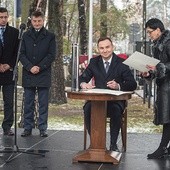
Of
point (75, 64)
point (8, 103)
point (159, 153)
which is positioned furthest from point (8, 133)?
point (159, 153)

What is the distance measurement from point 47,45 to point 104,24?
1859cm

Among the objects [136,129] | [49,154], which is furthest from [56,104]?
[49,154]

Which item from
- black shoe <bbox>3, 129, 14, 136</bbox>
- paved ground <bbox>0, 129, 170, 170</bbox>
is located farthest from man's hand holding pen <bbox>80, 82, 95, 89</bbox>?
black shoe <bbox>3, 129, 14, 136</bbox>

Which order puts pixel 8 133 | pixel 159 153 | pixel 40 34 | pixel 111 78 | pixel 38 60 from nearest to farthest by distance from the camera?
pixel 159 153 → pixel 111 78 → pixel 38 60 → pixel 40 34 → pixel 8 133

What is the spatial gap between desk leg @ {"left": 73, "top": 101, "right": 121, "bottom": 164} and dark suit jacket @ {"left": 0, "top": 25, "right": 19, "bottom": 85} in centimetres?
215

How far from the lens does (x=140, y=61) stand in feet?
19.4

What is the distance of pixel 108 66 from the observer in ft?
21.6

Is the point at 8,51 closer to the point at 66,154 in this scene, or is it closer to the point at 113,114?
the point at 66,154

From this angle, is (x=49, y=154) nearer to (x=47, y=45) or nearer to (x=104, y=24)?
(x=47, y=45)

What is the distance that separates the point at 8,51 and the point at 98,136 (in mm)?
2408

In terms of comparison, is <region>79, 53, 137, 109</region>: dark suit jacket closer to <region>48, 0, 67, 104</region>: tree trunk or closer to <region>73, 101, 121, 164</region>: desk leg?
<region>73, 101, 121, 164</region>: desk leg

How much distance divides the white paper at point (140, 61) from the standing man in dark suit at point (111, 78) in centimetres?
52

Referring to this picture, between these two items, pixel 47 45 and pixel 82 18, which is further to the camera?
pixel 82 18

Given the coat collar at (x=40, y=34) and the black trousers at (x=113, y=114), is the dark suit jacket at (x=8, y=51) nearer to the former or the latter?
the coat collar at (x=40, y=34)
